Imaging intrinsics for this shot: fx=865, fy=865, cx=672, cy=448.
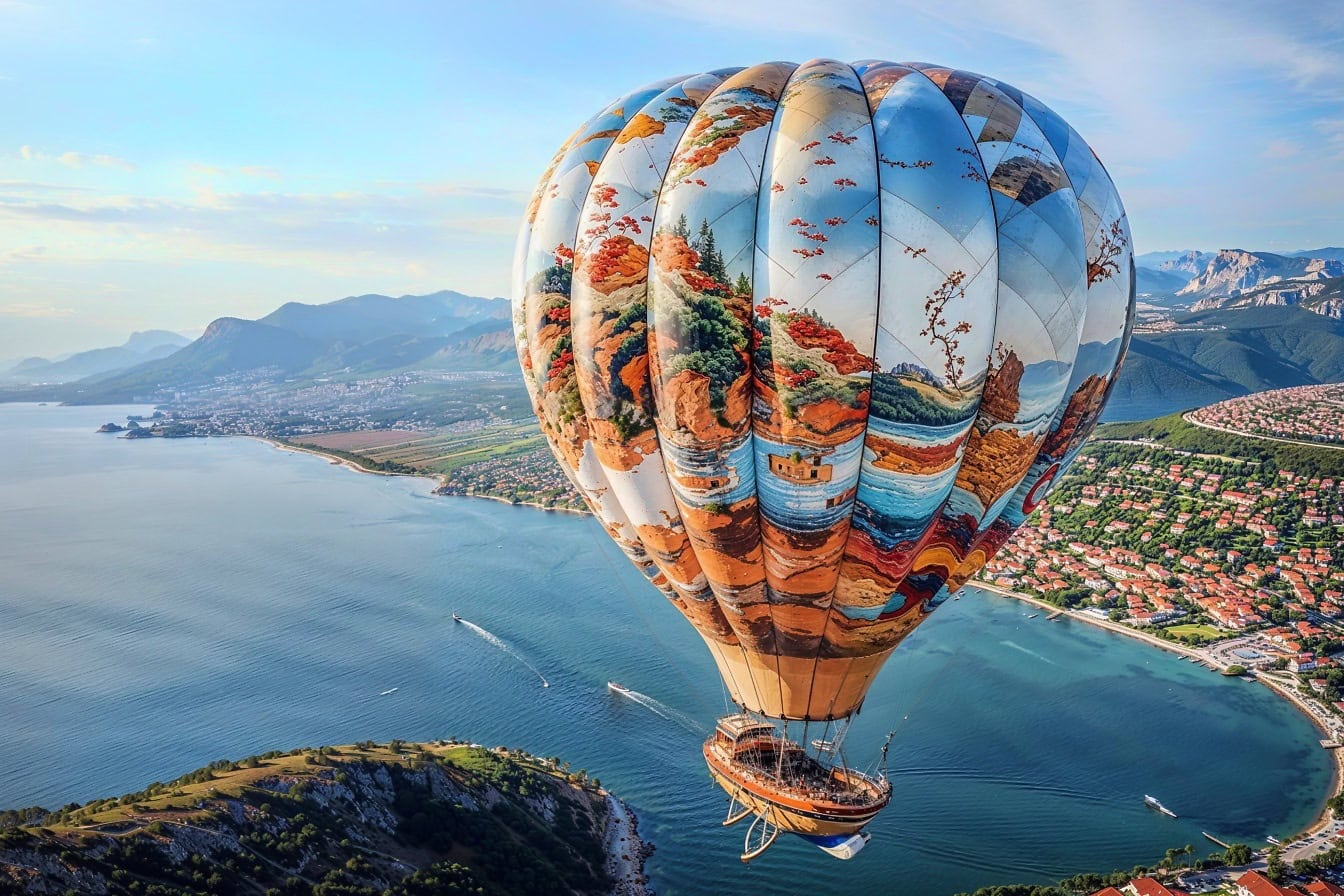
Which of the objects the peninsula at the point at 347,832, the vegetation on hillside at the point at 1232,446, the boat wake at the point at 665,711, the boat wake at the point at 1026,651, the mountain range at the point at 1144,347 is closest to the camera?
the peninsula at the point at 347,832

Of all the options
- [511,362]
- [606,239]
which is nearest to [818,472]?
[606,239]

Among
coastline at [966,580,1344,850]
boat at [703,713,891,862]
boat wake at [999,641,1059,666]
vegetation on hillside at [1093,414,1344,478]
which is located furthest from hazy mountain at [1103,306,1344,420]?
boat at [703,713,891,862]

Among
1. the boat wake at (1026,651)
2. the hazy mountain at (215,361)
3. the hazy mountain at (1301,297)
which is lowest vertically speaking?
the boat wake at (1026,651)

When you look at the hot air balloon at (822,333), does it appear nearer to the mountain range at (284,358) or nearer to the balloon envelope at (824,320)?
the balloon envelope at (824,320)

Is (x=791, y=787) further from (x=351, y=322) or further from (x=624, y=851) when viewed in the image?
(x=351, y=322)

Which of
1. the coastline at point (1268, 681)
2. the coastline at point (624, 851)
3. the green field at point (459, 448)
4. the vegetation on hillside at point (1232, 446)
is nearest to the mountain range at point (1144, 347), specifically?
the vegetation on hillside at point (1232, 446)

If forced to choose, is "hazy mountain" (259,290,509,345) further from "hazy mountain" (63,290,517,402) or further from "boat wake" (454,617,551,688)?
"boat wake" (454,617,551,688)

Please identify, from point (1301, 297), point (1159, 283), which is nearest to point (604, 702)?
point (1301, 297)
